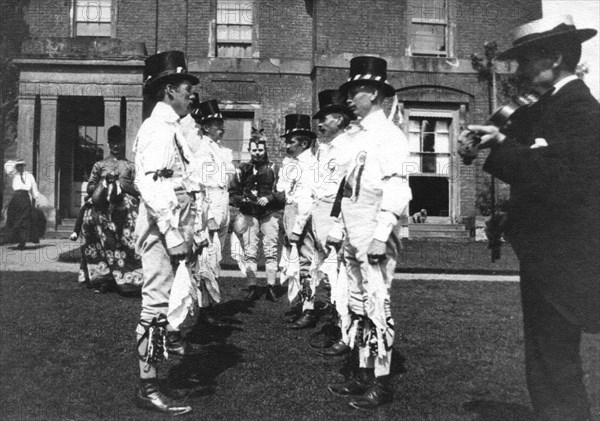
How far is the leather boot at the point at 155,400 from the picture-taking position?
3508 mm

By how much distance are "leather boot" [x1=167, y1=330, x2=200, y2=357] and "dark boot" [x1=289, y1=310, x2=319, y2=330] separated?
131cm

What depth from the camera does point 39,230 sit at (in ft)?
41.7

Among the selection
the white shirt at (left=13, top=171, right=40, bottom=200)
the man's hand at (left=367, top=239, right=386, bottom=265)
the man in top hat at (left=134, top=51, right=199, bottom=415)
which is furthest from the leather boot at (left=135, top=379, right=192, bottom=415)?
the white shirt at (left=13, top=171, right=40, bottom=200)

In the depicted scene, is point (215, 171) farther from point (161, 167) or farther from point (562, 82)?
point (562, 82)

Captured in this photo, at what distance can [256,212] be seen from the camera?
7383 mm

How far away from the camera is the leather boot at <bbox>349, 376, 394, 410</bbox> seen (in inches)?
144

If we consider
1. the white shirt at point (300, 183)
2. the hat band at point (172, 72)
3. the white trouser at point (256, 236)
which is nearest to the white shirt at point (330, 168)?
the white shirt at point (300, 183)

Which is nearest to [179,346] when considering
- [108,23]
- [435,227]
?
[435,227]

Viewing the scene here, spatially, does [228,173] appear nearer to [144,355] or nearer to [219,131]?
[219,131]

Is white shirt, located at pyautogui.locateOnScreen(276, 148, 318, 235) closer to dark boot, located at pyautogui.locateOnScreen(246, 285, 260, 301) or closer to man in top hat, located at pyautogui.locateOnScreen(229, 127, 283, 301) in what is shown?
man in top hat, located at pyautogui.locateOnScreen(229, 127, 283, 301)

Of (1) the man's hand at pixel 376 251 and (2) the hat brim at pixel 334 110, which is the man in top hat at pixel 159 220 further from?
(2) the hat brim at pixel 334 110

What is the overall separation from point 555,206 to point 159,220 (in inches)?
97.9

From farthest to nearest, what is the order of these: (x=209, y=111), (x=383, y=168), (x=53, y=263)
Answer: (x=53, y=263) → (x=209, y=111) → (x=383, y=168)

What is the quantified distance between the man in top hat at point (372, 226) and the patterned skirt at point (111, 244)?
14.5 feet
